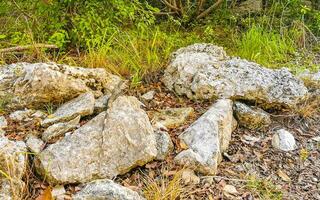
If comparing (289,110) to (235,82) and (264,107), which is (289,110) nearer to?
(264,107)

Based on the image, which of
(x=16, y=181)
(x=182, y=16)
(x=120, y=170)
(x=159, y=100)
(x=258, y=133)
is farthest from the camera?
(x=182, y=16)

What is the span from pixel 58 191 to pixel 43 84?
892 millimetres

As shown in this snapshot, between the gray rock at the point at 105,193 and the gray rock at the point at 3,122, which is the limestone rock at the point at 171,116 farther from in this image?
the gray rock at the point at 3,122

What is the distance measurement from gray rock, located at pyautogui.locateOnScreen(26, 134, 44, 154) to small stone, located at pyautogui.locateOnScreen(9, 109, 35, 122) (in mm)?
253

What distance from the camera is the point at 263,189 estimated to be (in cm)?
266

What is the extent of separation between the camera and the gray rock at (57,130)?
2.74 metres

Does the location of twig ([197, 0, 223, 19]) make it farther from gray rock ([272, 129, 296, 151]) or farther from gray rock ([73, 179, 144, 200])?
gray rock ([73, 179, 144, 200])

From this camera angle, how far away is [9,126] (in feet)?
9.52

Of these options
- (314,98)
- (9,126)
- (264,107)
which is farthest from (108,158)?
(314,98)

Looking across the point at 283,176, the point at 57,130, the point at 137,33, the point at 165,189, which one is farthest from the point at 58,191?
the point at 137,33

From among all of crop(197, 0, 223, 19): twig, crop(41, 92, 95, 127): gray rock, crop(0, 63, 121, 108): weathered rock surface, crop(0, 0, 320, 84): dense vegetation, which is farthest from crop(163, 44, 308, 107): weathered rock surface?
crop(197, 0, 223, 19): twig

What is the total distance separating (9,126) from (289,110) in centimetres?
208

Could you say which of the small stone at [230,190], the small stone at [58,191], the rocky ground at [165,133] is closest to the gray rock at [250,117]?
the rocky ground at [165,133]

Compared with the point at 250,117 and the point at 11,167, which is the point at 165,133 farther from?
the point at 11,167
